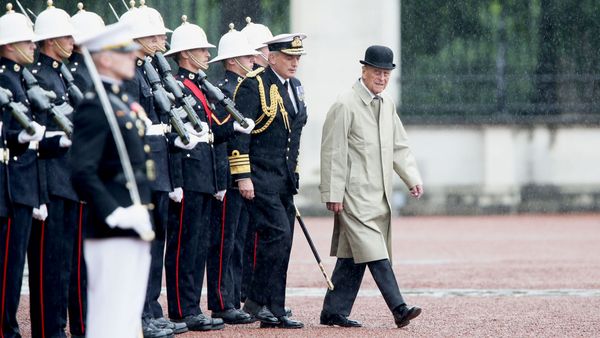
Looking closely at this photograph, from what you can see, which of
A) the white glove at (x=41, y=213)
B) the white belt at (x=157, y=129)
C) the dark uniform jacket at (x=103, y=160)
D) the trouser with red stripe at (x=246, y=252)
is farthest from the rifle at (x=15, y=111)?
the trouser with red stripe at (x=246, y=252)

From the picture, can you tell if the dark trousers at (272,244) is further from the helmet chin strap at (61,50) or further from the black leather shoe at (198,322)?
the helmet chin strap at (61,50)

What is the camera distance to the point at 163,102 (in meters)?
8.84

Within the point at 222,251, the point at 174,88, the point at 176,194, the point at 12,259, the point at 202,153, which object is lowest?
the point at 222,251

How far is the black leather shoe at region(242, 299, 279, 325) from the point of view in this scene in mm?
9648

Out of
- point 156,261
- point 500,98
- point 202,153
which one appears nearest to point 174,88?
point 202,153

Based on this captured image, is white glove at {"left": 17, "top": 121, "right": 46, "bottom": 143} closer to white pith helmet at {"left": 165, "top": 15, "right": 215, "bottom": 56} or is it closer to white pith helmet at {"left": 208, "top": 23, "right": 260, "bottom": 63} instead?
white pith helmet at {"left": 165, "top": 15, "right": 215, "bottom": 56}

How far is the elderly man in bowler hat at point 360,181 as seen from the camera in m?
9.70

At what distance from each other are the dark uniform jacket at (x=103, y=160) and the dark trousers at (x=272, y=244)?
10.4ft

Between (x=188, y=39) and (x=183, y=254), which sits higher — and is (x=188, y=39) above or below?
above

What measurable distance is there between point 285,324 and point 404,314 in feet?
2.51

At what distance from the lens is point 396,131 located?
1009 centimetres

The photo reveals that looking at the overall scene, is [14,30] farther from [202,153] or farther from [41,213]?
[202,153]

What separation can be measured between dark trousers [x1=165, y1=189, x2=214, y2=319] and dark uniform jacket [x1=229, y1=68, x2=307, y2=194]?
0.46 m

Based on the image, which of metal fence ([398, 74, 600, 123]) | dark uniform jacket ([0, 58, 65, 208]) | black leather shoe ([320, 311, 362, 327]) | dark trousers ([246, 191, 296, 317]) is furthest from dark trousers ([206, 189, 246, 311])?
metal fence ([398, 74, 600, 123])
